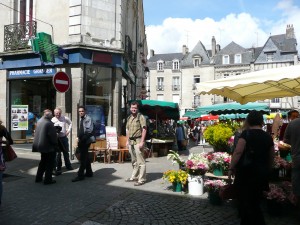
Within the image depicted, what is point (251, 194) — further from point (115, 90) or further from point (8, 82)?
point (8, 82)

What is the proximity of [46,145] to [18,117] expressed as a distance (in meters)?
5.13

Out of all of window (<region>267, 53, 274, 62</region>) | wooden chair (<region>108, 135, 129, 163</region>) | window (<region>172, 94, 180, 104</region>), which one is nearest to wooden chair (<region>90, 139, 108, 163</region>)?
wooden chair (<region>108, 135, 129, 163</region>)

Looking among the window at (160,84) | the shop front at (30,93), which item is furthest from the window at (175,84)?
the shop front at (30,93)

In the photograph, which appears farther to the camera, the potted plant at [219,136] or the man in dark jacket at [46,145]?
the man in dark jacket at [46,145]

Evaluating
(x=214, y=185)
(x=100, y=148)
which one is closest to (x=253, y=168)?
(x=214, y=185)

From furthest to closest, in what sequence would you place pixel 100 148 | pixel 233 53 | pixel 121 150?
pixel 233 53, pixel 100 148, pixel 121 150

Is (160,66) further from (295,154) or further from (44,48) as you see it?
(295,154)

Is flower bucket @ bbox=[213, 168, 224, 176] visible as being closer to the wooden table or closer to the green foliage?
the green foliage

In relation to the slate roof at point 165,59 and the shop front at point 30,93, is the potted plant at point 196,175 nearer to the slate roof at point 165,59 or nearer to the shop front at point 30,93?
the shop front at point 30,93

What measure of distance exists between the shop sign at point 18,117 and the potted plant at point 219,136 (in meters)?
7.53

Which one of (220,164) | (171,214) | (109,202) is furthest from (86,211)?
(220,164)

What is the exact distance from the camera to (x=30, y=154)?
36.5ft

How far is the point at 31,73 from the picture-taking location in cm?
1184

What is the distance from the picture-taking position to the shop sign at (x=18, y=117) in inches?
435
